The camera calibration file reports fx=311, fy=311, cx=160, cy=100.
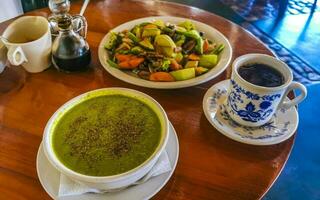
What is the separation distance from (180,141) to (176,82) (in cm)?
20

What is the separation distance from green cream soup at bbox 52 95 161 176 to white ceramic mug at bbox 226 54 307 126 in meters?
0.21

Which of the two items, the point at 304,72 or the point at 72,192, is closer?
the point at 72,192

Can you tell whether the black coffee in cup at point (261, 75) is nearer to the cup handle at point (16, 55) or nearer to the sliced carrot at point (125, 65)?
the sliced carrot at point (125, 65)

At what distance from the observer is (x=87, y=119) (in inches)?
27.8

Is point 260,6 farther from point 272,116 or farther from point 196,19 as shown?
point 272,116

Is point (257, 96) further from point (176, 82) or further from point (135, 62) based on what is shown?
point (135, 62)

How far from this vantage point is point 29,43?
899 millimetres

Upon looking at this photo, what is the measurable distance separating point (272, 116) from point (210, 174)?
9.7 inches

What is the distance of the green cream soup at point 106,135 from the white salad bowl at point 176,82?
0.51 ft

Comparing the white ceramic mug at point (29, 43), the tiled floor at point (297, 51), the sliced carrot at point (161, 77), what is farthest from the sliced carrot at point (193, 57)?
the tiled floor at point (297, 51)

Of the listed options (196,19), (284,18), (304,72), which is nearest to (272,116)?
(196,19)

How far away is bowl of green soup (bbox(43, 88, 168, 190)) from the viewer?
1.94 feet

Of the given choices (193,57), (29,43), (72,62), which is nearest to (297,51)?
(193,57)

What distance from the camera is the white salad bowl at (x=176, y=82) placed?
0.89 metres
